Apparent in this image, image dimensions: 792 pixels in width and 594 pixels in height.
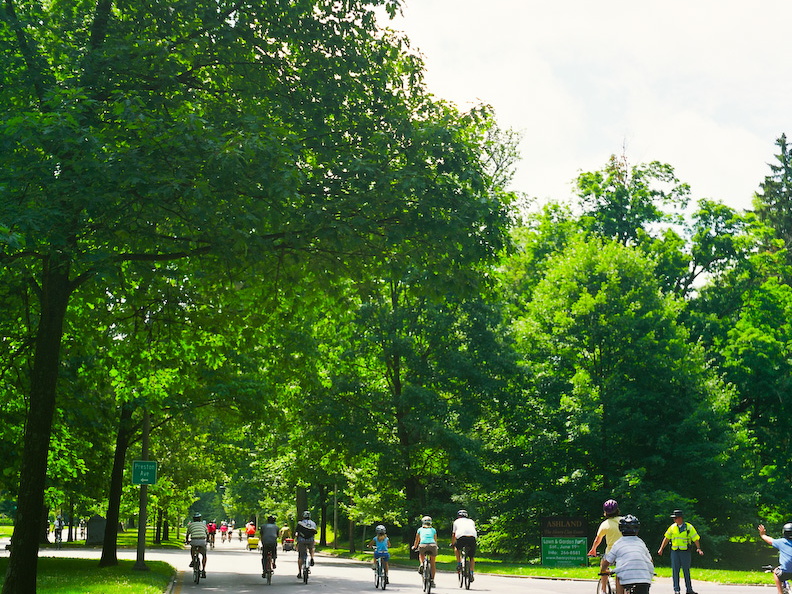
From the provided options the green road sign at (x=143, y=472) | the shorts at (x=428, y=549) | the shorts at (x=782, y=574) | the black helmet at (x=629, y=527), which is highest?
the green road sign at (x=143, y=472)

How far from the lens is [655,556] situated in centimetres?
3725

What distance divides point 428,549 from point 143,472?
1016 cm

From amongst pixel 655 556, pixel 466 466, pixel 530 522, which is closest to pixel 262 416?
pixel 466 466

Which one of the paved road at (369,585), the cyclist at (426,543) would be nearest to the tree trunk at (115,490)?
the paved road at (369,585)

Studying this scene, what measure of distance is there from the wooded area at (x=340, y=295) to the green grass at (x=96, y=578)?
5.91ft

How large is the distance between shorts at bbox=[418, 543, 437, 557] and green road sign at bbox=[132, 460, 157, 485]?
31.5 ft

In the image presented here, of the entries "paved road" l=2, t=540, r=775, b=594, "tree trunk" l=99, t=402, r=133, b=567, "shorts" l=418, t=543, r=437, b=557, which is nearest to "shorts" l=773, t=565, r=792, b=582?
"paved road" l=2, t=540, r=775, b=594

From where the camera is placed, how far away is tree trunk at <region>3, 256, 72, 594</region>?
14484 millimetres

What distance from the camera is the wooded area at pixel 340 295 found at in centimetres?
1354

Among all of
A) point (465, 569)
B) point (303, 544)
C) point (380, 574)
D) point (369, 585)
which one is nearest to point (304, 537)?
point (303, 544)

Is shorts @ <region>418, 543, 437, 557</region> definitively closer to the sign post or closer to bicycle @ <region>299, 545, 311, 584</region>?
bicycle @ <region>299, 545, 311, 584</region>

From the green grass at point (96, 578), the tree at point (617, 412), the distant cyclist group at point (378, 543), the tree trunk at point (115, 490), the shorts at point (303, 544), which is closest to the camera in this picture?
the green grass at point (96, 578)

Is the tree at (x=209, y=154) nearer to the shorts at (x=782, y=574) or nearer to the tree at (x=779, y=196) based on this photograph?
the shorts at (x=782, y=574)

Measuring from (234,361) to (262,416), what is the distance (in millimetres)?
2687
